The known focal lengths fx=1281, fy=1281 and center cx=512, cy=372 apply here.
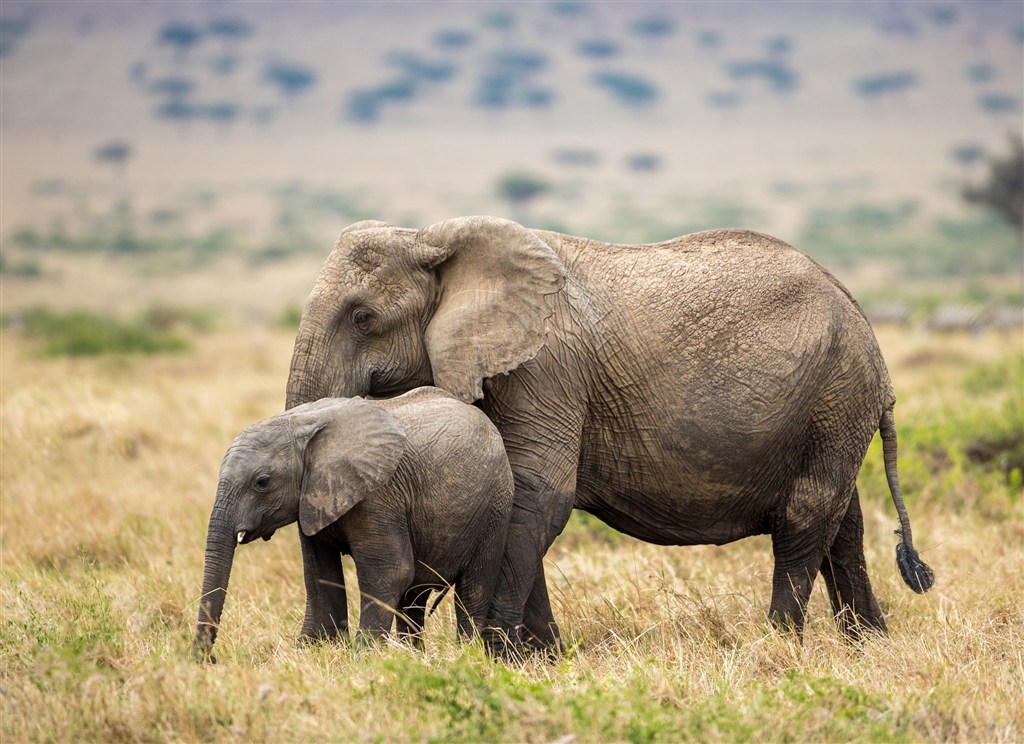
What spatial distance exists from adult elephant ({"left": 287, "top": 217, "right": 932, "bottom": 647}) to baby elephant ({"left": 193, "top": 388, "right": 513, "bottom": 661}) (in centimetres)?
27

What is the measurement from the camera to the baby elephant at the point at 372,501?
510 cm

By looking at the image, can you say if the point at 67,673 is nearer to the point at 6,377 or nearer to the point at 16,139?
the point at 6,377

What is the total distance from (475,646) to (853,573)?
256 centimetres

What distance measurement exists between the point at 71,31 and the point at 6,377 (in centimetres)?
11434

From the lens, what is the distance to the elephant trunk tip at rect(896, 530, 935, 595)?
6559 millimetres

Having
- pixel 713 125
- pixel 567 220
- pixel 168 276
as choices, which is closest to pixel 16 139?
pixel 567 220

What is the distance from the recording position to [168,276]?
46.2 meters

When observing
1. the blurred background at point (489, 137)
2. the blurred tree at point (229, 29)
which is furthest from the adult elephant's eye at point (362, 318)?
the blurred tree at point (229, 29)

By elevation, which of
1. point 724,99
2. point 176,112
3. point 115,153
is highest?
point 115,153

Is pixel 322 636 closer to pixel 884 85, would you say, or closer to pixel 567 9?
pixel 884 85

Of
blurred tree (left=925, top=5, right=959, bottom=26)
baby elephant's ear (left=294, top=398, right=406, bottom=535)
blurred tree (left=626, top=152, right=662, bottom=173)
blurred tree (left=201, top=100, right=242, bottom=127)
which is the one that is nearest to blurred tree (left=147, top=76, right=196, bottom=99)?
blurred tree (left=201, top=100, right=242, bottom=127)

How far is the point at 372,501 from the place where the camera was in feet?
17.4

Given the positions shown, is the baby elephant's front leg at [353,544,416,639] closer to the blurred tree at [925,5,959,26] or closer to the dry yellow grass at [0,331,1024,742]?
the dry yellow grass at [0,331,1024,742]

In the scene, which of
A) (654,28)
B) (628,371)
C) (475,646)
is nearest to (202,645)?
(475,646)
